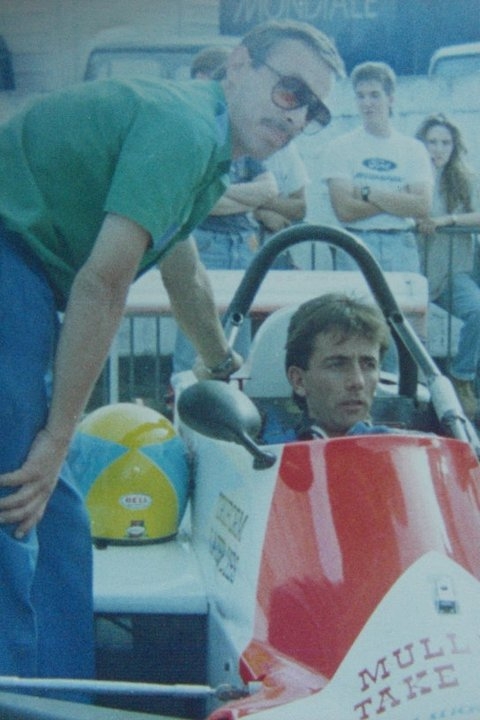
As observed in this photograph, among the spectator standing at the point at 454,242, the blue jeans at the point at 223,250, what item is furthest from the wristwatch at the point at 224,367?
the spectator standing at the point at 454,242

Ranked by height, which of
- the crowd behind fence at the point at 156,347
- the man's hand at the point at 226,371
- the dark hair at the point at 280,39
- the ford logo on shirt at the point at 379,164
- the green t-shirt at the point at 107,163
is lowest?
the crowd behind fence at the point at 156,347

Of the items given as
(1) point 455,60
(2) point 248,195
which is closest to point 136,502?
(2) point 248,195

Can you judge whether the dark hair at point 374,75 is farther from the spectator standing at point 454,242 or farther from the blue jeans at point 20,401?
the blue jeans at point 20,401

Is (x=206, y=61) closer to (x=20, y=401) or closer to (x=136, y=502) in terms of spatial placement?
(x=136, y=502)

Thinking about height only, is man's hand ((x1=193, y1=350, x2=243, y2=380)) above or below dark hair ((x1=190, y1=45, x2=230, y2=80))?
below

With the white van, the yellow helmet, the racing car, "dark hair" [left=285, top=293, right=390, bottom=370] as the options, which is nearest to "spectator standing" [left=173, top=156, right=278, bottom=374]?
the white van

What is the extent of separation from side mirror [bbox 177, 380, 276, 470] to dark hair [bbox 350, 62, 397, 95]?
12.3ft

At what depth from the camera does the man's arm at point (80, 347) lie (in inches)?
68.5

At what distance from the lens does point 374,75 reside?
5512 millimetres

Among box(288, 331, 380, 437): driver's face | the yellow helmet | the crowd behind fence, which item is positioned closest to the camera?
box(288, 331, 380, 437): driver's face

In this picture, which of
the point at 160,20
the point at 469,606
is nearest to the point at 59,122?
the point at 469,606

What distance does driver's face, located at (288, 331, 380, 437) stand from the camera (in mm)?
2508

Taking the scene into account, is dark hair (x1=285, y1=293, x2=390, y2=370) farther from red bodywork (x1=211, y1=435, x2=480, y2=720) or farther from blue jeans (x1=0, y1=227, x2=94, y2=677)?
Result: blue jeans (x1=0, y1=227, x2=94, y2=677)

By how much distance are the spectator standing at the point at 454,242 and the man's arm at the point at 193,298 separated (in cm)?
311
